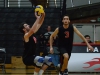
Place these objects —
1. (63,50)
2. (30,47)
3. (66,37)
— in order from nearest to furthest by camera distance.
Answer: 1. (30,47)
2. (63,50)
3. (66,37)

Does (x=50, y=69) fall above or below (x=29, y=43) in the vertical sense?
below

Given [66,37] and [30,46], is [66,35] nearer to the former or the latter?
[66,37]

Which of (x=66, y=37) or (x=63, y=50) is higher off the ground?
(x=66, y=37)

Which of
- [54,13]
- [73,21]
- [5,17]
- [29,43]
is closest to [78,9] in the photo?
[73,21]

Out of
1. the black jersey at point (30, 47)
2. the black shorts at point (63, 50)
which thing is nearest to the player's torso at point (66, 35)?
the black shorts at point (63, 50)

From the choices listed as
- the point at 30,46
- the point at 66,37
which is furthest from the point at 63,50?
the point at 30,46

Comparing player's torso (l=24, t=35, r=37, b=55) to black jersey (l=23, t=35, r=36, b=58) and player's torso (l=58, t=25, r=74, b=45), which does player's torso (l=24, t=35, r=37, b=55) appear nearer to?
black jersey (l=23, t=35, r=36, b=58)

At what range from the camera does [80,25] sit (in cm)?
2178

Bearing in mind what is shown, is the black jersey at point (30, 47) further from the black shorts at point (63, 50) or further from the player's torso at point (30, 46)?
the black shorts at point (63, 50)

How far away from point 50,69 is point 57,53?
4.74 metres

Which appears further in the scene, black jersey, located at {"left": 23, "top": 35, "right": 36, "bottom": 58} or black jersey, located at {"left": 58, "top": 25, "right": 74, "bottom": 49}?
black jersey, located at {"left": 58, "top": 25, "right": 74, "bottom": 49}

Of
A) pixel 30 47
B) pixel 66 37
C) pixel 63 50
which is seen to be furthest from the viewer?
pixel 66 37

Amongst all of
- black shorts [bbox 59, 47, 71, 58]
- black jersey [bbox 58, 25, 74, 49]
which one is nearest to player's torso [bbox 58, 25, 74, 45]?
black jersey [bbox 58, 25, 74, 49]

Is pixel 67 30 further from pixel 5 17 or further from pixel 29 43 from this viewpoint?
pixel 5 17
